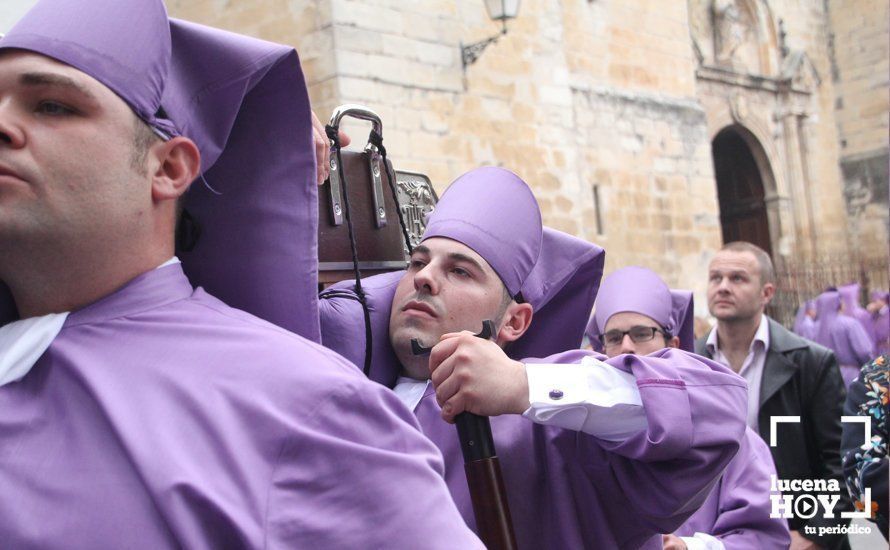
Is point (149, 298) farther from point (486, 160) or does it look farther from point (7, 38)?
point (486, 160)

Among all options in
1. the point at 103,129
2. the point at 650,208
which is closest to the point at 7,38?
the point at 103,129

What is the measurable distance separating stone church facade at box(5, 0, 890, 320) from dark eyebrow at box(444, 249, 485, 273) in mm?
6690

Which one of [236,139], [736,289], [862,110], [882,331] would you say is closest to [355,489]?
[236,139]

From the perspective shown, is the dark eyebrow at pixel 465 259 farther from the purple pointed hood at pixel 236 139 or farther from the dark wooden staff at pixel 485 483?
the purple pointed hood at pixel 236 139

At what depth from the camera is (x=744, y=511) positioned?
12.8 ft

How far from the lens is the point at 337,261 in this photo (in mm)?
2773

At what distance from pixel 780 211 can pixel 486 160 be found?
12.4 meters

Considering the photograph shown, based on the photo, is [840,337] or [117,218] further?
[840,337]

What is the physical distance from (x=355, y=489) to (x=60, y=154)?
0.60 metres

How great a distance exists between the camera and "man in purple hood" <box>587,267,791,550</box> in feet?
12.9

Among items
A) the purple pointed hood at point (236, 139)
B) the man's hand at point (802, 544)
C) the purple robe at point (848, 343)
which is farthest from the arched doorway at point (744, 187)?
the purple pointed hood at point (236, 139)

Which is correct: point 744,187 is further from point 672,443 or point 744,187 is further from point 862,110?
point 672,443

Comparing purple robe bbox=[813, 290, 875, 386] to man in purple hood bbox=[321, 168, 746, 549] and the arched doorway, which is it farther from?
the arched doorway

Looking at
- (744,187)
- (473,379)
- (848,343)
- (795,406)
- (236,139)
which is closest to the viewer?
(236,139)
